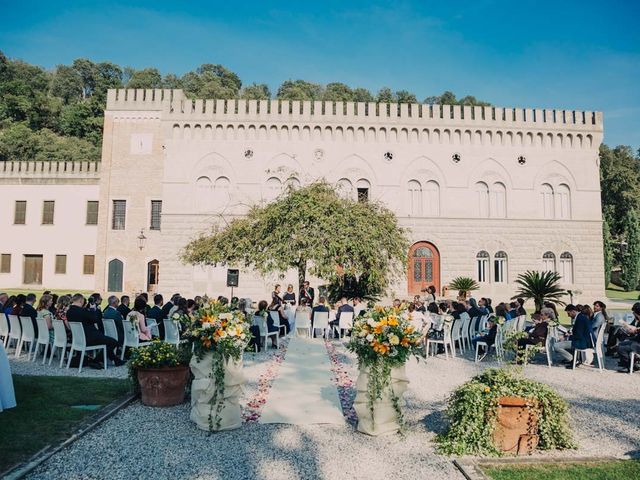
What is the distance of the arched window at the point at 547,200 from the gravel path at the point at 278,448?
20.3 meters

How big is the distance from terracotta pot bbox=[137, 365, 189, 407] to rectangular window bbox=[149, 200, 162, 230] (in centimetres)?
2213

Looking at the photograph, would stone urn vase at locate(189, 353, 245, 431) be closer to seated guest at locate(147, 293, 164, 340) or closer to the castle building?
seated guest at locate(147, 293, 164, 340)

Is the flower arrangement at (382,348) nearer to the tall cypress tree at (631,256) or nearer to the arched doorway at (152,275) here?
the arched doorway at (152,275)

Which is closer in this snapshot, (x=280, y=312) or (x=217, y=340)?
(x=217, y=340)

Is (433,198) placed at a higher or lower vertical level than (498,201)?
higher

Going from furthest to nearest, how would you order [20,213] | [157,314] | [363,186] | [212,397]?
[20,213], [363,186], [157,314], [212,397]

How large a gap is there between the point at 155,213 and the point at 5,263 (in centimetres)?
1112

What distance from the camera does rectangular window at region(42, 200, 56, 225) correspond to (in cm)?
2966

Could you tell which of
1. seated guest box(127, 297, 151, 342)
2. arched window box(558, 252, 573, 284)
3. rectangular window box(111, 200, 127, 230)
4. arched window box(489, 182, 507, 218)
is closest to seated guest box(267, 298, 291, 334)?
seated guest box(127, 297, 151, 342)

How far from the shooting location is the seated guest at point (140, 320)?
916 cm

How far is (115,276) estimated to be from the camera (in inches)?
1048

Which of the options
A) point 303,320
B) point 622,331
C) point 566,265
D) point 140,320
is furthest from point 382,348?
point 566,265

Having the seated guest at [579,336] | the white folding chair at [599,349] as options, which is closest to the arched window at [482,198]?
the seated guest at [579,336]

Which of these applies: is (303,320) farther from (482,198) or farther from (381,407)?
(482,198)
